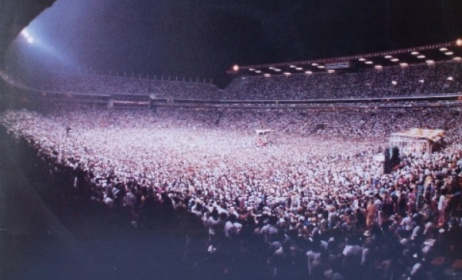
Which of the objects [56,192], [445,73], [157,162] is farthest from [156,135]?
[445,73]

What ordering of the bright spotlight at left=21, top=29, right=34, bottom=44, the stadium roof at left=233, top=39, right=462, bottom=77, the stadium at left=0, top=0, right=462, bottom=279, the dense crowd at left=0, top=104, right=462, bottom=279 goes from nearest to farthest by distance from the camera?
the dense crowd at left=0, top=104, right=462, bottom=279, the stadium at left=0, top=0, right=462, bottom=279, the bright spotlight at left=21, top=29, right=34, bottom=44, the stadium roof at left=233, top=39, right=462, bottom=77

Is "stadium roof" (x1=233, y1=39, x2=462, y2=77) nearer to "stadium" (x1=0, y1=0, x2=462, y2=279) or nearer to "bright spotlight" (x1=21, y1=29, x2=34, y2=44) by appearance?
"stadium" (x1=0, y1=0, x2=462, y2=279)

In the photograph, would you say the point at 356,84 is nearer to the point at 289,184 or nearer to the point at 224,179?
the point at 289,184

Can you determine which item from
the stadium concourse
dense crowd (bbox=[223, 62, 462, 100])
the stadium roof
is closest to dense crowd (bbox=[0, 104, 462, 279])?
the stadium concourse

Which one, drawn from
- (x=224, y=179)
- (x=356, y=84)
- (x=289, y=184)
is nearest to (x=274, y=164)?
(x=289, y=184)

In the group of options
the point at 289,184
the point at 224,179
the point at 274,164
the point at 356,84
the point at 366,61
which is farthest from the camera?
the point at 356,84

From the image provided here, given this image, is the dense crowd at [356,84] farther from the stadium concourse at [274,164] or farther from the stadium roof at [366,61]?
the stadium roof at [366,61]
